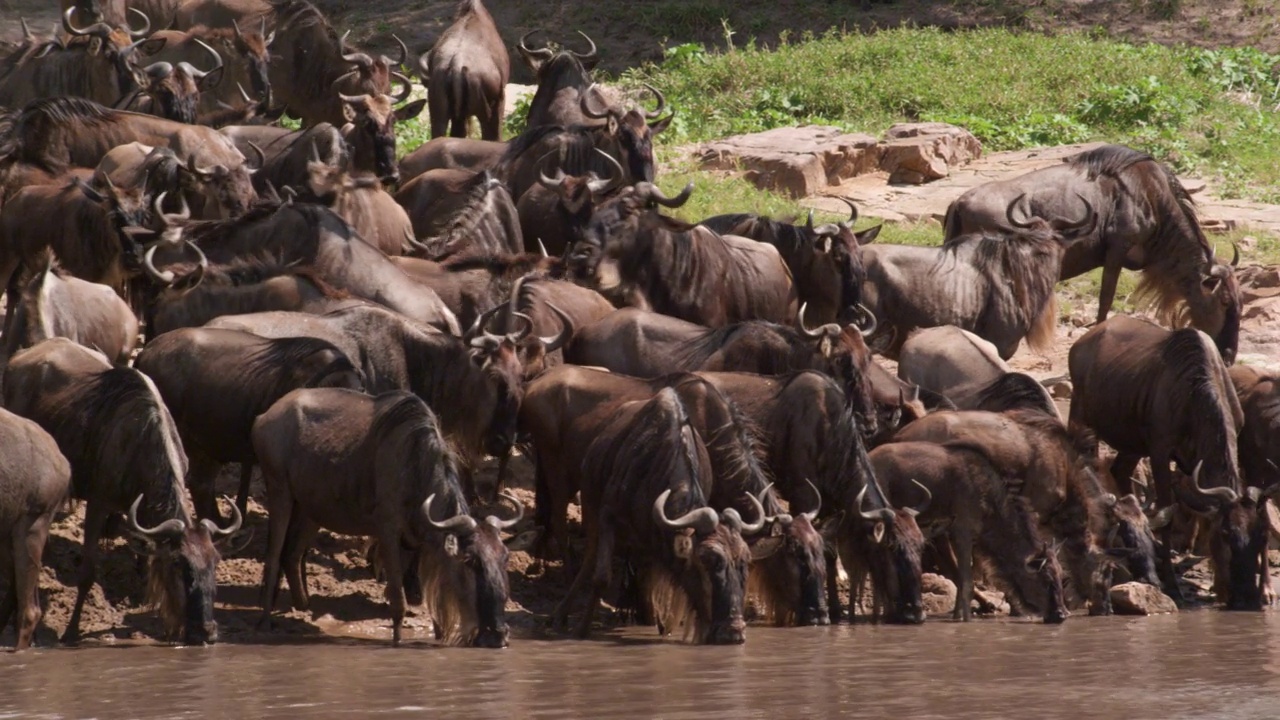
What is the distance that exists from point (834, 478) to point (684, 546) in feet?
4.79

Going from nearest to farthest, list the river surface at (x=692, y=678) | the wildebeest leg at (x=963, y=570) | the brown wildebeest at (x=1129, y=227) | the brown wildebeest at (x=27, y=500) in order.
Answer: the river surface at (x=692, y=678) → the brown wildebeest at (x=27, y=500) → the wildebeest leg at (x=963, y=570) → the brown wildebeest at (x=1129, y=227)

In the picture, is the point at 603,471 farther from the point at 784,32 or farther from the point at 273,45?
the point at 784,32

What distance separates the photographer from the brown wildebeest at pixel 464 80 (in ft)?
62.4

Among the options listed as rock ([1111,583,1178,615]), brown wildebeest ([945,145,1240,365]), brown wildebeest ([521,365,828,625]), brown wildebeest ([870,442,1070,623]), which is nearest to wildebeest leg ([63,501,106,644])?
brown wildebeest ([521,365,828,625])

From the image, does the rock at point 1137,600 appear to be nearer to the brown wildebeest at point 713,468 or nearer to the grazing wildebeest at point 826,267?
the brown wildebeest at point 713,468

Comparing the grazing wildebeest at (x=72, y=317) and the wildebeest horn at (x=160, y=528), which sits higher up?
the grazing wildebeest at (x=72, y=317)

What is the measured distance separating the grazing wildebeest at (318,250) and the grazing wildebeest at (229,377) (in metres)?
1.65

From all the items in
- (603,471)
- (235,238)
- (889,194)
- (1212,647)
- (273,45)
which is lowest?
(1212,647)

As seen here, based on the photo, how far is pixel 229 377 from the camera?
1169 centimetres

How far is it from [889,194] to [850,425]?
314 inches

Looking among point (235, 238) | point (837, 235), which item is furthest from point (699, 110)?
point (235, 238)

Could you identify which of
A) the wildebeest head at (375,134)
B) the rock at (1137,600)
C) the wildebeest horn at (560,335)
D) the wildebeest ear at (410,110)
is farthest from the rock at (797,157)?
the rock at (1137,600)

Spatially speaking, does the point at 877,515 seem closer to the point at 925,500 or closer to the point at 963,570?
the point at 925,500

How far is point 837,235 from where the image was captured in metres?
15.0
